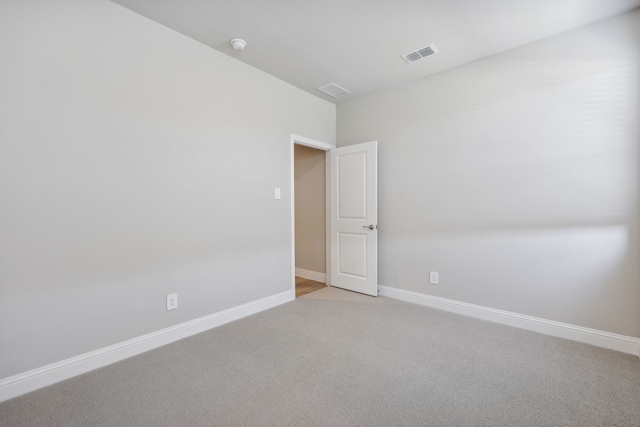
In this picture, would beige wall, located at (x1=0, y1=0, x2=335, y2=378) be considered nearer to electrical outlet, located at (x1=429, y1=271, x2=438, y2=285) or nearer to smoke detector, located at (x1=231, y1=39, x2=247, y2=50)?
smoke detector, located at (x1=231, y1=39, x2=247, y2=50)

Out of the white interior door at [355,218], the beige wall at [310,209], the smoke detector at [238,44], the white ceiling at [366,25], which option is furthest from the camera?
the beige wall at [310,209]

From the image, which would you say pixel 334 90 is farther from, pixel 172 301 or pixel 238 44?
pixel 172 301

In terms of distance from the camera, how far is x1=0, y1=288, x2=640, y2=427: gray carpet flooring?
151 cm

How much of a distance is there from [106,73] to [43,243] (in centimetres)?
121

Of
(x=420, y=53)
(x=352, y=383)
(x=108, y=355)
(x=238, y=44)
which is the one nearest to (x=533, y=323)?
(x=352, y=383)

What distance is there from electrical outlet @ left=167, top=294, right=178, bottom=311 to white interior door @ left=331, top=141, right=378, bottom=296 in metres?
2.10

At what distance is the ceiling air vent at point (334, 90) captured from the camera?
3414 mm

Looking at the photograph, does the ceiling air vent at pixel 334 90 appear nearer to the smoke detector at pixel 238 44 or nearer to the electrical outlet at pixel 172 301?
the smoke detector at pixel 238 44

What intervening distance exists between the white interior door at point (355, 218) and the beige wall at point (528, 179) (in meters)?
0.21

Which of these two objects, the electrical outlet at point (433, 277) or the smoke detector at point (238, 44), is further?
the electrical outlet at point (433, 277)

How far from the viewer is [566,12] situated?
2.15 metres

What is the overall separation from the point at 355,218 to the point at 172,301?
2.25 meters

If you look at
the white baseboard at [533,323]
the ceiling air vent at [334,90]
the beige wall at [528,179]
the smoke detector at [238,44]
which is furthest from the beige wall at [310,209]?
the smoke detector at [238,44]

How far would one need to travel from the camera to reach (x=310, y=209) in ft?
14.6
